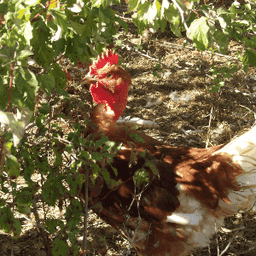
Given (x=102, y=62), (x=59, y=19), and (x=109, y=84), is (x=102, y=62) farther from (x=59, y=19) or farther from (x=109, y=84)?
(x=59, y=19)

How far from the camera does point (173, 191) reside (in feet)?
8.68

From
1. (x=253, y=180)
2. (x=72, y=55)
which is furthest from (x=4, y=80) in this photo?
(x=253, y=180)

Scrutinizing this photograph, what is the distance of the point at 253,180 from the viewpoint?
8.48ft

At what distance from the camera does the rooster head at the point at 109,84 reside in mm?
2748

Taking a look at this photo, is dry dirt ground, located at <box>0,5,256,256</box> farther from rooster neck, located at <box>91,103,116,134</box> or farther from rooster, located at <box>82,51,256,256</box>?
rooster neck, located at <box>91,103,116,134</box>

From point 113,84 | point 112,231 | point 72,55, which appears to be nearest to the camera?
point 72,55

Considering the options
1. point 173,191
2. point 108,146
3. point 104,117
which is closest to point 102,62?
point 104,117

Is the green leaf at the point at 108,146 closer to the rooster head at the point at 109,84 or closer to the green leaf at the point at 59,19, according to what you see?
the green leaf at the point at 59,19

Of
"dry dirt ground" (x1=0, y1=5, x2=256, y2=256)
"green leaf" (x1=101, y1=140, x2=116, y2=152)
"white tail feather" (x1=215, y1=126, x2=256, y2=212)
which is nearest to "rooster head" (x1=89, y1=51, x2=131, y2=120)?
"dry dirt ground" (x1=0, y1=5, x2=256, y2=256)

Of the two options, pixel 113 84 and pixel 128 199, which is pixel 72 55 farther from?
pixel 128 199

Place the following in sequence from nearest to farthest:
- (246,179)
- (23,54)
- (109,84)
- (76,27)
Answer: (23,54) < (76,27) < (246,179) < (109,84)

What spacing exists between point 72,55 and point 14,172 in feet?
2.59

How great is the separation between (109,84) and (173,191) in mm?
1299

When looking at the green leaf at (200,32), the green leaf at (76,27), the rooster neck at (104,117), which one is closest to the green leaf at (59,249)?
the rooster neck at (104,117)
